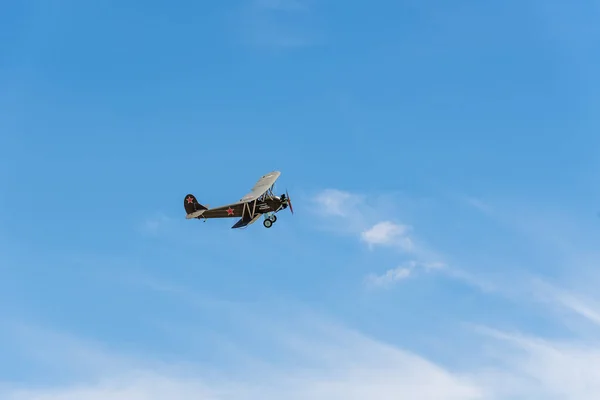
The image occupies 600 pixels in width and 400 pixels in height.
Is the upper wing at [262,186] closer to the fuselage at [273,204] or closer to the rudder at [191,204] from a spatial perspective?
the fuselage at [273,204]

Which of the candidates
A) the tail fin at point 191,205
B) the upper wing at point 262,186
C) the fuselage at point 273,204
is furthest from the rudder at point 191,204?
the fuselage at point 273,204

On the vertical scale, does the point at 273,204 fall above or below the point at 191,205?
below

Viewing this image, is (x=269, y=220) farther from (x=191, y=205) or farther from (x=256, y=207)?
(x=191, y=205)

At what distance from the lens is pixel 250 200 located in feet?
282

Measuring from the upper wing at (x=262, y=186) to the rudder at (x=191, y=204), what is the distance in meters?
8.02

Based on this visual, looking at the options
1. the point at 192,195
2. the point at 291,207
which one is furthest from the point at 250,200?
the point at 192,195

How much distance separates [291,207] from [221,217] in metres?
10.4

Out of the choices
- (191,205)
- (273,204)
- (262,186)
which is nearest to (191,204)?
(191,205)

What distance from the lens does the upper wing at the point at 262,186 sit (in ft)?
284

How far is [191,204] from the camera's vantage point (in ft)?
306

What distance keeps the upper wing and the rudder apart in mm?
8024

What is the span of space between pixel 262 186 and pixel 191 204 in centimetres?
1084

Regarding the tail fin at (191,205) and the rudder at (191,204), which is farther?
the rudder at (191,204)

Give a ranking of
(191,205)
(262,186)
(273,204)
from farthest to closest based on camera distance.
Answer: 1. (191,205)
2. (262,186)
3. (273,204)
